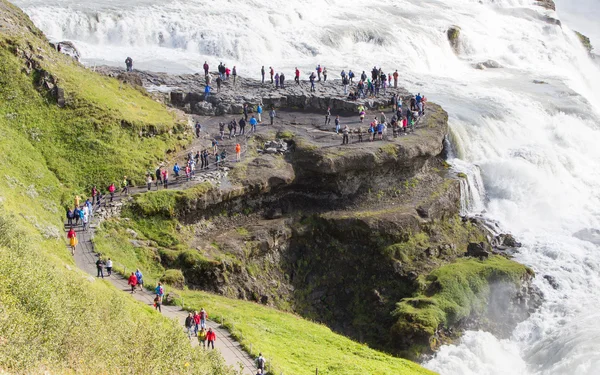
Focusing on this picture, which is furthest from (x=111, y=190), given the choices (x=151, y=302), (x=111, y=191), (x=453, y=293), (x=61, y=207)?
(x=453, y=293)

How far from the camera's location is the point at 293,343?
3466cm

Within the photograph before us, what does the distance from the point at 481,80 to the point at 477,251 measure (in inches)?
1556

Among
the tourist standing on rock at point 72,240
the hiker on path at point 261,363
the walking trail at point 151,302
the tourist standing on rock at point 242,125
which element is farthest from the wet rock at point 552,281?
the tourist standing on rock at point 72,240

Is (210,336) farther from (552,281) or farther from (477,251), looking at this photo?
(552,281)

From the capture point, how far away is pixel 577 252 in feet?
164

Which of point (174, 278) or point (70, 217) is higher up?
point (70, 217)

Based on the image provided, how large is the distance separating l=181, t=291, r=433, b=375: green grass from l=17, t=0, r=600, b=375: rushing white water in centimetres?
498

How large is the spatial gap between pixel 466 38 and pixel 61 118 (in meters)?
64.3

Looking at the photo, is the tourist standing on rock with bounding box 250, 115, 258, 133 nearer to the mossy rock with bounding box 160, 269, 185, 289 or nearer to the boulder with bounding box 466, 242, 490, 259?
the mossy rock with bounding box 160, 269, 185, 289

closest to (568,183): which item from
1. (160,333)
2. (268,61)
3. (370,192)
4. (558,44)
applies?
(370,192)

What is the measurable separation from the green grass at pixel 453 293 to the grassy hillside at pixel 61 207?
16588mm

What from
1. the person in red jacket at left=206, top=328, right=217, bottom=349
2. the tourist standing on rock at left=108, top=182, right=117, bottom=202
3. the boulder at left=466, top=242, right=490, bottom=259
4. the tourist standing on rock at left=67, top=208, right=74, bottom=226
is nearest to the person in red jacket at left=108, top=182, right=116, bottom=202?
the tourist standing on rock at left=108, top=182, right=117, bottom=202

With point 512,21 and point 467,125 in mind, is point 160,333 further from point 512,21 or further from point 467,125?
point 512,21

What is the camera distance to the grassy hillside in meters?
22.2
